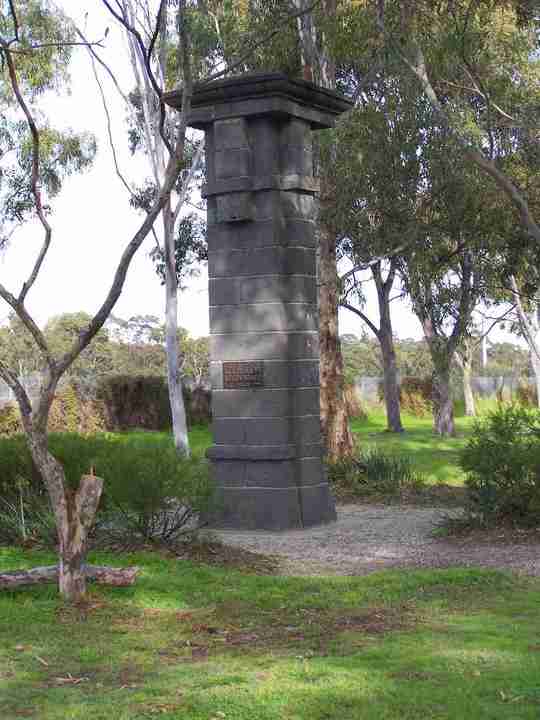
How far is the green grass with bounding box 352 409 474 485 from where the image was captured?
19.3 meters

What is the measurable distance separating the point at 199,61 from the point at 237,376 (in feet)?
47.7

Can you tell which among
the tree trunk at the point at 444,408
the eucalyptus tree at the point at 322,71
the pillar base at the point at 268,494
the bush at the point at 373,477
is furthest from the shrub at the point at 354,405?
the pillar base at the point at 268,494

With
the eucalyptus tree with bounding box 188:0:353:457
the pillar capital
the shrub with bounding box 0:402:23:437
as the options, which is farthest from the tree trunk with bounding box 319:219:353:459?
the shrub with bounding box 0:402:23:437

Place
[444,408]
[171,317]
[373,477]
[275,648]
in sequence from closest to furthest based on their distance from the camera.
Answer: [275,648] < [373,477] < [171,317] < [444,408]

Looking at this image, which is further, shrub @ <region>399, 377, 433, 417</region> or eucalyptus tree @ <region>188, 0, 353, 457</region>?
shrub @ <region>399, 377, 433, 417</region>

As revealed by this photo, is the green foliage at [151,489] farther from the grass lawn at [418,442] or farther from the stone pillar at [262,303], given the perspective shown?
the grass lawn at [418,442]

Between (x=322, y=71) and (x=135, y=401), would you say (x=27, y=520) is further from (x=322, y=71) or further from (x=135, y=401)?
(x=135, y=401)

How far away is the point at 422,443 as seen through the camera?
27.1 metres

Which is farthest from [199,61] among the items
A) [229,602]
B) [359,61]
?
[229,602]

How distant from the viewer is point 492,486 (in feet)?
35.0

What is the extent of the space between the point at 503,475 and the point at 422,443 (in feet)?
54.1

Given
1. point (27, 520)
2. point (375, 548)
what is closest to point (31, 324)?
point (27, 520)

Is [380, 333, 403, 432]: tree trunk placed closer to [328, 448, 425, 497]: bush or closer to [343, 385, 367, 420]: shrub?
[343, 385, 367, 420]: shrub

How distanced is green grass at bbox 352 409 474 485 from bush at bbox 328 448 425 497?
805 millimetres
